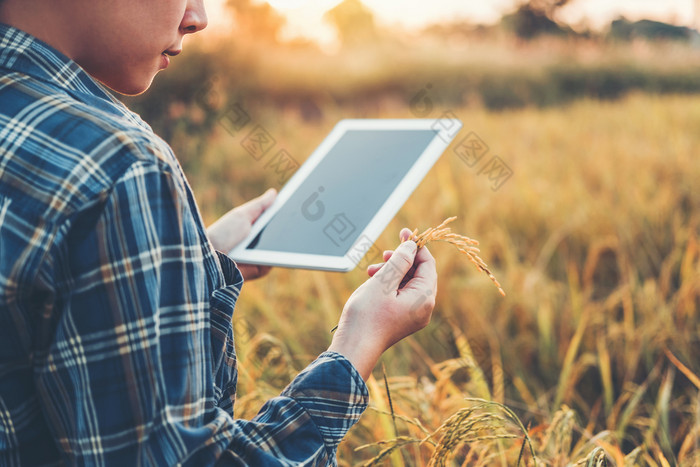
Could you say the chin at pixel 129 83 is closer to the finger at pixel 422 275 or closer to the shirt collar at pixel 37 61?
the shirt collar at pixel 37 61

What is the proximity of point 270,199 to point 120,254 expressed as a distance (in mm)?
684

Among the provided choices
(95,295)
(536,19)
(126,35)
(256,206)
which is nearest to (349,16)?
(536,19)

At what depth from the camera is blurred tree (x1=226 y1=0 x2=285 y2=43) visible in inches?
356

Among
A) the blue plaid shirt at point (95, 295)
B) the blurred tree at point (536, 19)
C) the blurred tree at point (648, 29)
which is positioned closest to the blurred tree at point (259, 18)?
the blurred tree at point (648, 29)

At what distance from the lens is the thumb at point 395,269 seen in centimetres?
73

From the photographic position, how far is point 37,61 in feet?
1.91

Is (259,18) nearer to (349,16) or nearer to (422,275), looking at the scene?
(349,16)

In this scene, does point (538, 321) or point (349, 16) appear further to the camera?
point (349, 16)

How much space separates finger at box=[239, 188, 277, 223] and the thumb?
1.49 feet

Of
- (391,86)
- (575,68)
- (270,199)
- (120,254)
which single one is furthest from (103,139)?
(575,68)

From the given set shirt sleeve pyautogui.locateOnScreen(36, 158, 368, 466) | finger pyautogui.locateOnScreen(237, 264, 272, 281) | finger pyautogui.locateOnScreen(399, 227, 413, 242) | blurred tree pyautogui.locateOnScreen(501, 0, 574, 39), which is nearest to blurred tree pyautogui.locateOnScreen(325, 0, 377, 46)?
blurred tree pyautogui.locateOnScreen(501, 0, 574, 39)

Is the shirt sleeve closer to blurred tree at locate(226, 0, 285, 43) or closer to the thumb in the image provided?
the thumb

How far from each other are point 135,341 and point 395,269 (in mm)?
339

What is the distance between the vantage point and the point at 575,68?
823 cm
